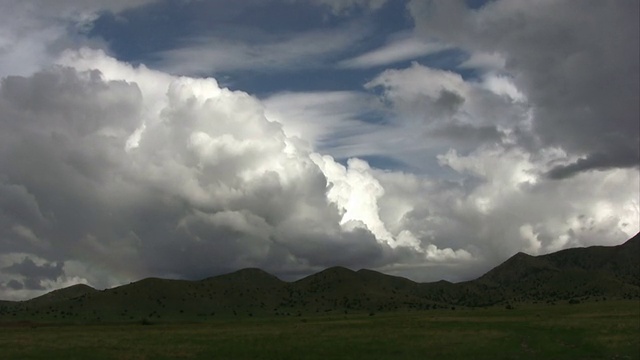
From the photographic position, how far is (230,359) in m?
59.8

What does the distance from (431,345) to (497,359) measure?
9.28 m

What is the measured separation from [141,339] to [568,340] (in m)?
47.5

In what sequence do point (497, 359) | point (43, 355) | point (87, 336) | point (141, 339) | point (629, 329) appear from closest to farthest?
point (497, 359)
point (43, 355)
point (629, 329)
point (141, 339)
point (87, 336)

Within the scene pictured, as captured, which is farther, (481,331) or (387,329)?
(387,329)

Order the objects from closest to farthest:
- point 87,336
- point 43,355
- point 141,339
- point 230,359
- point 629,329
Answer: point 230,359 < point 43,355 < point 629,329 < point 141,339 < point 87,336

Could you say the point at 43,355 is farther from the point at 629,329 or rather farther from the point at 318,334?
the point at 629,329

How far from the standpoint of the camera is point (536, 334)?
6862cm

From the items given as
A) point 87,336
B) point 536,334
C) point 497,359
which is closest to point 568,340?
point 536,334

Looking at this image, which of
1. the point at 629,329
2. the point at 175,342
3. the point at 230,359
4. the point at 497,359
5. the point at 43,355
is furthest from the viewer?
the point at 175,342

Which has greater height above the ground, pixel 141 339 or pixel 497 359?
pixel 141 339

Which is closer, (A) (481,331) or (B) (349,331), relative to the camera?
(A) (481,331)

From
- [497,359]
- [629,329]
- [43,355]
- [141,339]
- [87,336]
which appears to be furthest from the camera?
[87,336]

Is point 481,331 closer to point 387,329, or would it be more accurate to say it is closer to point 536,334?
point 536,334

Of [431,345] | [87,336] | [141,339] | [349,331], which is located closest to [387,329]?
[349,331]
